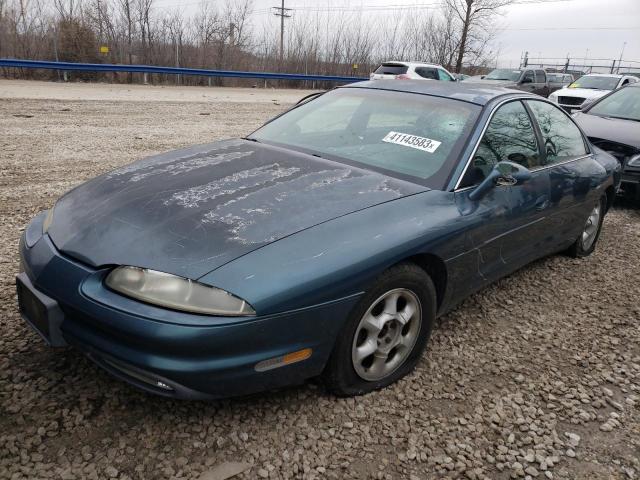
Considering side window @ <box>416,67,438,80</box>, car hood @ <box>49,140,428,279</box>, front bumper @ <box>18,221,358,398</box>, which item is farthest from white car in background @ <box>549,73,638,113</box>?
front bumper @ <box>18,221,358,398</box>

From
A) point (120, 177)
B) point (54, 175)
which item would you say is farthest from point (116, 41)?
point (120, 177)

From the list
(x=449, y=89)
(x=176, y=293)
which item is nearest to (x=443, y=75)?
(x=449, y=89)

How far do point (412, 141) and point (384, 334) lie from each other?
1251 millimetres

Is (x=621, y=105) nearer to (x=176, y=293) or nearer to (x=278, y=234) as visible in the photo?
(x=278, y=234)

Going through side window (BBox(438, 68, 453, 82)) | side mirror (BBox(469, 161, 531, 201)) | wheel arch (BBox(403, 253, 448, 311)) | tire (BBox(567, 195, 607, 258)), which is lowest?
tire (BBox(567, 195, 607, 258))

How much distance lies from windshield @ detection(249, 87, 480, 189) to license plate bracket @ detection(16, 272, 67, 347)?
1.75 meters

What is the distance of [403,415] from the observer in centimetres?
246

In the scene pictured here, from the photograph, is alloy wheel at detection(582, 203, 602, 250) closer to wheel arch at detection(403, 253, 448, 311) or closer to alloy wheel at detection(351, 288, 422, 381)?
wheel arch at detection(403, 253, 448, 311)

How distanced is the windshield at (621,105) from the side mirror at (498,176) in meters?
5.28

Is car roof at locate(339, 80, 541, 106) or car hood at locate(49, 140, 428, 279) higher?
car roof at locate(339, 80, 541, 106)

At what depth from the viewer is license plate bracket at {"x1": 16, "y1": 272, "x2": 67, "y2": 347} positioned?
2150 millimetres

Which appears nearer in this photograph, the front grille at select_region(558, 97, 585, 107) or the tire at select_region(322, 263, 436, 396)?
the tire at select_region(322, 263, 436, 396)

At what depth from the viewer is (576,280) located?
425cm

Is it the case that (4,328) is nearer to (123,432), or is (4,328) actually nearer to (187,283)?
(123,432)
